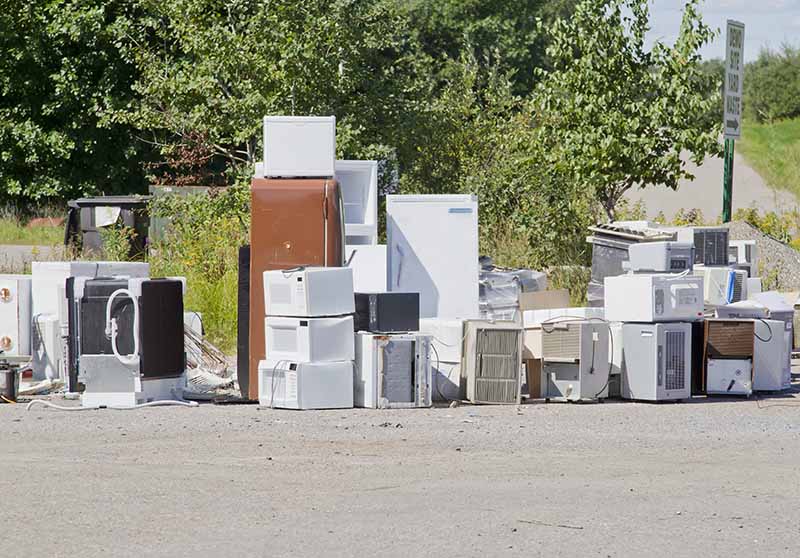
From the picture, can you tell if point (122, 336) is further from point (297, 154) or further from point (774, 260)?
point (774, 260)

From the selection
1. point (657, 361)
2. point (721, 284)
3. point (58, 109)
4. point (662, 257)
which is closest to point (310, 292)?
point (657, 361)

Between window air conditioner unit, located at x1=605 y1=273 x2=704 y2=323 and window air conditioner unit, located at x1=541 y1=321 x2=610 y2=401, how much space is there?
299 millimetres

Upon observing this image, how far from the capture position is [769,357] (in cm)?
1294

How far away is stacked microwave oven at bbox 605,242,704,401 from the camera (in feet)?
39.5

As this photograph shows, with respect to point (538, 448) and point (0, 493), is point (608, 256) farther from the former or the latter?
point (0, 493)

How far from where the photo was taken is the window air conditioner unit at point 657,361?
12047 millimetres

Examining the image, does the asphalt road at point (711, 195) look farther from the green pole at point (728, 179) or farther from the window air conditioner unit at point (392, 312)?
the window air conditioner unit at point (392, 312)

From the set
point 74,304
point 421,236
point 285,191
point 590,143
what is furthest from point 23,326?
point 590,143

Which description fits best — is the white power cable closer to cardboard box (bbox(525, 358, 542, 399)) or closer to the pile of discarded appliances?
the pile of discarded appliances

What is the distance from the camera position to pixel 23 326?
41.7 ft

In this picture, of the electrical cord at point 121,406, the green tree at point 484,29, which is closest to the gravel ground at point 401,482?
the electrical cord at point 121,406

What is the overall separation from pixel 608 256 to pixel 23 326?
653cm

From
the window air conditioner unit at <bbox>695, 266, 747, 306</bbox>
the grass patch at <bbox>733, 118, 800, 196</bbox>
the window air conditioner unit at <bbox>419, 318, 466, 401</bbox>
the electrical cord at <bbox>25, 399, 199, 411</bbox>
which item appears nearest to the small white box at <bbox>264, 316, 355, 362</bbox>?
the electrical cord at <bbox>25, 399, 199, 411</bbox>

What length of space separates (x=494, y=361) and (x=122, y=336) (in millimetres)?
3273
